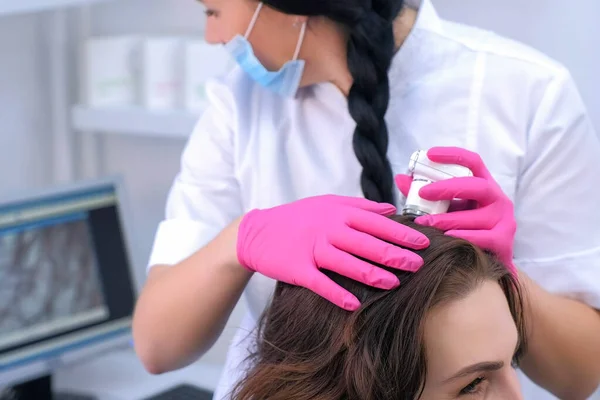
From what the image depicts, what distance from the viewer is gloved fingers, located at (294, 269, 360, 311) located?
900 millimetres

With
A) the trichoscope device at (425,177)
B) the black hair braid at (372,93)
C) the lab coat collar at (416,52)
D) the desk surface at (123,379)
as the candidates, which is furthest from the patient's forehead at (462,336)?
the desk surface at (123,379)

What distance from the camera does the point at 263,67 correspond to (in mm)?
1211

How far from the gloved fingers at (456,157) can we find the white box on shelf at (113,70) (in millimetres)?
1163

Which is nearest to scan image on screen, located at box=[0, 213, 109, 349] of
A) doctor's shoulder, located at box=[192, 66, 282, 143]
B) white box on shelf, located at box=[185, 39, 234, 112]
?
white box on shelf, located at box=[185, 39, 234, 112]

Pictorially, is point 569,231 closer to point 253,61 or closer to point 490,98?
point 490,98

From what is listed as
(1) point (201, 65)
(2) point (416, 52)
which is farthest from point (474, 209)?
(1) point (201, 65)

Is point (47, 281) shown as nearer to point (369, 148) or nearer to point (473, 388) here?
point (369, 148)

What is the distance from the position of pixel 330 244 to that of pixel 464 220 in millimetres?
172

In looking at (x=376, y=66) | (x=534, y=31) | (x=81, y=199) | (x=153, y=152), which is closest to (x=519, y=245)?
(x=376, y=66)

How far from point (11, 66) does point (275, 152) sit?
1059 millimetres

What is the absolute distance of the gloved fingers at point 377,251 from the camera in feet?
2.94

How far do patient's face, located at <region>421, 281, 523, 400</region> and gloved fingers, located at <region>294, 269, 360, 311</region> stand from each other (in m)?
0.10

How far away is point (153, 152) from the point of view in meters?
2.14

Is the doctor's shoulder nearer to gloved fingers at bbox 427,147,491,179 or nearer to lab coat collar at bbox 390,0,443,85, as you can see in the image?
lab coat collar at bbox 390,0,443,85
